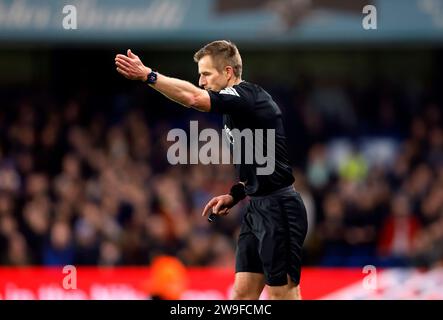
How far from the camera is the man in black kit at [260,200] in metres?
6.90

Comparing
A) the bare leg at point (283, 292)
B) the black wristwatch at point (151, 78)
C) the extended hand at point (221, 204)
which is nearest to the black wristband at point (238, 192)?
the extended hand at point (221, 204)

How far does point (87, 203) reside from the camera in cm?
1427

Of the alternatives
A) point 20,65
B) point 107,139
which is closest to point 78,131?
point 107,139

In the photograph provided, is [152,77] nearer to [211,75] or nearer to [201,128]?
[211,75]

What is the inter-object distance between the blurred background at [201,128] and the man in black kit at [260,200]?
17.0 ft

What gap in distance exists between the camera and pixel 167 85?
6539 millimetres

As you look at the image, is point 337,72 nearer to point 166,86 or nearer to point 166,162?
point 166,162

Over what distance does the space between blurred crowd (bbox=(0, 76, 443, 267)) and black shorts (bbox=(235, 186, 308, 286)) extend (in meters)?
6.00

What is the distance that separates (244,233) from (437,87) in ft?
35.9

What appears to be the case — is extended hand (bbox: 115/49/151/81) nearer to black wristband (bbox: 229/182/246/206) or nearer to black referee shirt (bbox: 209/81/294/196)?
black referee shirt (bbox: 209/81/294/196)

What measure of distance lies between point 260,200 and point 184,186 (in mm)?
7521

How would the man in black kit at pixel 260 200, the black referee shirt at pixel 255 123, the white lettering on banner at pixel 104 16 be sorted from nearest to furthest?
the black referee shirt at pixel 255 123 → the man in black kit at pixel 260 200 → the white lettering on banner at pixel 104 16

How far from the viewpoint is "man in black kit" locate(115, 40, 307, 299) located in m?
6.90

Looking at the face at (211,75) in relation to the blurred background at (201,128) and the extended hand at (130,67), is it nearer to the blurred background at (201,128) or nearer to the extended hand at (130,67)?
the extended hand at (130,67)
